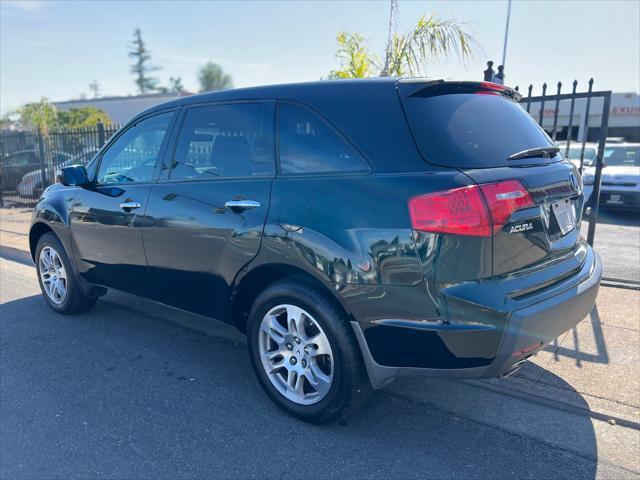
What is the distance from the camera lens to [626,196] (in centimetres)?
1040

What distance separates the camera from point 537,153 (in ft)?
9.41

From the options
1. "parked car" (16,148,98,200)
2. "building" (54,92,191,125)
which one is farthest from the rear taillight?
"building" (54,92,191,125)

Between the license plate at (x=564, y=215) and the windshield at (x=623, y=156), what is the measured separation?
9.88m

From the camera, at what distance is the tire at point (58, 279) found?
4.72 m

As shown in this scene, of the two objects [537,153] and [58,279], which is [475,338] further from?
[58,279]

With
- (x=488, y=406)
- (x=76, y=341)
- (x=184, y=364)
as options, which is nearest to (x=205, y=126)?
(x=184, y=364)

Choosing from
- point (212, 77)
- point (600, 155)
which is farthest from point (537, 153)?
point (212, 77)

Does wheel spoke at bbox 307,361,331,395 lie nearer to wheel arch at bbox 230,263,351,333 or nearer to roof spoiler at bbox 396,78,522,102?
wheel arch at bbox 230,263,351,333

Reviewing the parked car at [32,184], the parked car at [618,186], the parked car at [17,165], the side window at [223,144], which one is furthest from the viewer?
the parked car at [32,184]

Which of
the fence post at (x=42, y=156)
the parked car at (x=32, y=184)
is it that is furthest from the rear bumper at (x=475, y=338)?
the parked car at (x=32, y=184)

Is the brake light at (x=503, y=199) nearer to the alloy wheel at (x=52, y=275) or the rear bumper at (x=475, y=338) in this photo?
the rear bumper at (x=475, y=338)

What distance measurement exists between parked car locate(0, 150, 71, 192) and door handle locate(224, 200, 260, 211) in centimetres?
1087

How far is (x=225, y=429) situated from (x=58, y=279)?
2.79 meters

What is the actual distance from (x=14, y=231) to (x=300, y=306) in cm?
888
